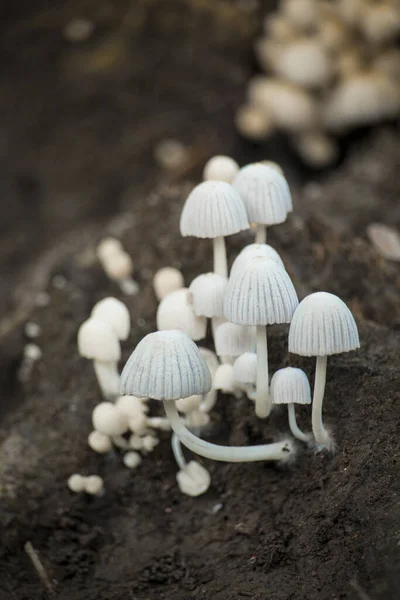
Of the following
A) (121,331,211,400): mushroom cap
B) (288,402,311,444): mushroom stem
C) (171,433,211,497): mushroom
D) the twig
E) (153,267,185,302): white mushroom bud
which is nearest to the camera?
(121,331,211,400): mushroom cap

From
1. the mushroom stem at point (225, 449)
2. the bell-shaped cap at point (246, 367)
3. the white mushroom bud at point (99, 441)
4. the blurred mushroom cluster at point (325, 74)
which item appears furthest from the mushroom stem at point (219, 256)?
the blurred mushroom cluster at point (325, 74)

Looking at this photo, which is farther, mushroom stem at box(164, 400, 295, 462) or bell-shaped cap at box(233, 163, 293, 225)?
bell-shaped cap at box(233, 163, 293, 225)

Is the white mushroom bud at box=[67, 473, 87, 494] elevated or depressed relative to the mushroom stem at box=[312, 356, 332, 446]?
depressed

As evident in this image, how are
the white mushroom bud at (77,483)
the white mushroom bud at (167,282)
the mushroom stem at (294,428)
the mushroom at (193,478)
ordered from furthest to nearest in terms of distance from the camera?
1. the white mushroom bud at (167,282)
2. the white mushroom bud at (77,483)
3. the mushroom at (193,478)
4. the mushroom stem at (294,428)

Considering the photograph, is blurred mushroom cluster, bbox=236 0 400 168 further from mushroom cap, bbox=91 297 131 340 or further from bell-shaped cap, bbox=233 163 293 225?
mushroom cap, bbox=91 297 131 340

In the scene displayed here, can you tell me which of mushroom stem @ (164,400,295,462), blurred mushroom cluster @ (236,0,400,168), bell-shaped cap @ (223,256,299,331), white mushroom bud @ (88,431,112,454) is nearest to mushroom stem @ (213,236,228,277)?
bell-shaped cap @ (223,256,299,331)

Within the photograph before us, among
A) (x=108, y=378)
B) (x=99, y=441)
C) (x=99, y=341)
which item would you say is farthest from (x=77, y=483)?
(x=99, y=341)

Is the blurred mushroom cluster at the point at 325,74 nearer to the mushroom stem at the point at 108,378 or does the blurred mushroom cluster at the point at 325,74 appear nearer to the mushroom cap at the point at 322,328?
the mushroom stem at the point at 108,378

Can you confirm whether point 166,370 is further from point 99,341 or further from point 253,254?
point 99,341
